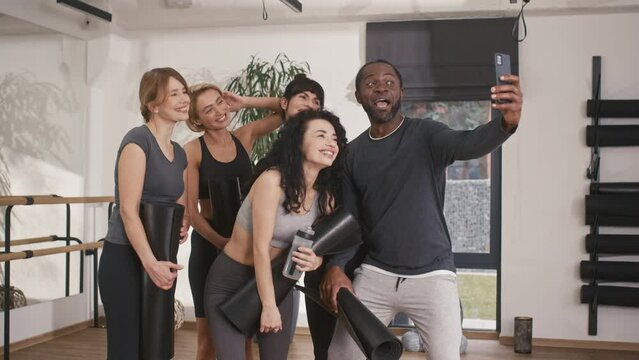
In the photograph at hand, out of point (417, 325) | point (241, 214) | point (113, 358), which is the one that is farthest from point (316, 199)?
point (113, 358)

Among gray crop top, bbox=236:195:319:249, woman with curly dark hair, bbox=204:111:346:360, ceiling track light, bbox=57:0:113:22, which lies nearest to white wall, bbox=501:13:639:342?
ceiling track light, bbox=57:0:113:22

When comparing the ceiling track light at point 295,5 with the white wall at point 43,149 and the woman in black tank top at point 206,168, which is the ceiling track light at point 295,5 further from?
the woman in black tank top at point 206,168

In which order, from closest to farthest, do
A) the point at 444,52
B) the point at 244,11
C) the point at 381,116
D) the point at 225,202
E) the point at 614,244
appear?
the point at 381,116
the point at 225,202
the point at 614,244
the point at 444,52
the point at 244,11

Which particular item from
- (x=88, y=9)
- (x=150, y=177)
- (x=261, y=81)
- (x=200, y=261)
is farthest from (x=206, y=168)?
(x=88, y=9)

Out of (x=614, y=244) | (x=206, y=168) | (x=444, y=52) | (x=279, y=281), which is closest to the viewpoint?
(x=279, y=281)

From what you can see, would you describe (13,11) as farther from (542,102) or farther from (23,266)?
(542,102)

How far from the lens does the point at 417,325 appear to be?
269cm

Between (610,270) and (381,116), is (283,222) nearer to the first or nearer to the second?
(381,116)

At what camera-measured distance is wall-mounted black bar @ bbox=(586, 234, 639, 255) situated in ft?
18.4

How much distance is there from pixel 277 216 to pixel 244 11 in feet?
12.4

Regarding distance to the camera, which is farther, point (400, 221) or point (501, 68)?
point (400, 221)

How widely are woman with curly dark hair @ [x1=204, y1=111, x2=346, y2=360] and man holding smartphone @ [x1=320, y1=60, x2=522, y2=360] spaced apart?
122 mm

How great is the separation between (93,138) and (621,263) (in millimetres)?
4029

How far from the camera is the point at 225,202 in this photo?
312cm
